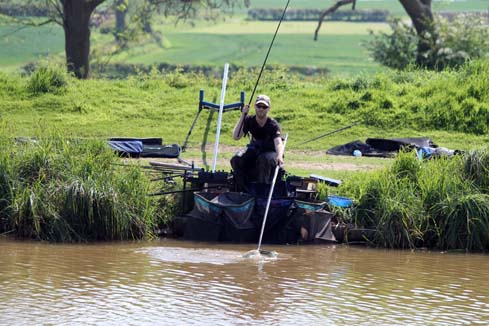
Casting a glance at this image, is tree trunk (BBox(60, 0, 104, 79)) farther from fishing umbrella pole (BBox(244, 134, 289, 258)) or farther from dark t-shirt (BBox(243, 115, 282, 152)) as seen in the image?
fishing umbrella pole (BBox(244, 134, 289, 258))

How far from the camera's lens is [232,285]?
10.9m

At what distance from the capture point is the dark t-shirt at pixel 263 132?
13352mm

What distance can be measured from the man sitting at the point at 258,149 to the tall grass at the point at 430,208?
1123 mm

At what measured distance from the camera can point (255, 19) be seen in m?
72.8

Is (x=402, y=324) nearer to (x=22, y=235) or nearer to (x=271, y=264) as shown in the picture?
(x=271, y=264)

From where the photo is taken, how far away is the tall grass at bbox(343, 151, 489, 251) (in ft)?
42.8

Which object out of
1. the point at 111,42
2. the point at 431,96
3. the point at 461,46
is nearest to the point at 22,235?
the point at 431,96

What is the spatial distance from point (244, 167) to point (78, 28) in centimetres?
1442

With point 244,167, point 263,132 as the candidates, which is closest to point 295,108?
point 263,132

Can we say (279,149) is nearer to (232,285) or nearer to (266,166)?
(266,166)

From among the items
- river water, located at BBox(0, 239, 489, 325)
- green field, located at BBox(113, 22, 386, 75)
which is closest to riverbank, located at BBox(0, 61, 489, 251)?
river water, located at BBox(0, 239, 489, 325)

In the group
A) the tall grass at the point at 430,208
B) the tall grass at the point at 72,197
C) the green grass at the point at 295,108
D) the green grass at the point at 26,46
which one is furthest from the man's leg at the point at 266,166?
the green grass at the point at 26,46

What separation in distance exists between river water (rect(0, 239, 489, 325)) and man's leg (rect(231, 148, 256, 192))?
0.81 meters

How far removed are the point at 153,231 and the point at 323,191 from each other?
6.46ft
